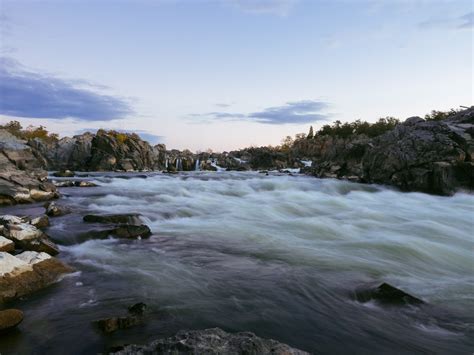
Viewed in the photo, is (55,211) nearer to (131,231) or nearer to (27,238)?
(131,231)

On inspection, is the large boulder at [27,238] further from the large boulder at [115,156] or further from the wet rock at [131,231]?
the large boulder at [115,156]

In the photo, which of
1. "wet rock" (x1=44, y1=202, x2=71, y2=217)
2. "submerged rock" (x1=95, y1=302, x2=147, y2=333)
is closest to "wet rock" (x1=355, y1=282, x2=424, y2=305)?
"submerged rock" (x1=95, y1=302, x2=147, y2=333)

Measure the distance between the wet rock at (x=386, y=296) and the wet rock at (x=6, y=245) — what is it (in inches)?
253

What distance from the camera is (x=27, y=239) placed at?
729 centimetres

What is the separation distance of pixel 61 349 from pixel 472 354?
4943 millimetres

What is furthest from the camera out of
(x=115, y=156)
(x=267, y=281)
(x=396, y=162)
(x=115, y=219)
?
(x=115, y=156)

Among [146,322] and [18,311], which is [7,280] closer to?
[18,311]

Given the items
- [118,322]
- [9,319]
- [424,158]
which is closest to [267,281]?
[118,322]

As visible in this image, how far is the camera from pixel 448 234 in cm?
1132

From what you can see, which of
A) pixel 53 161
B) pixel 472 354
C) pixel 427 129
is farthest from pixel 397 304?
pixel 53 161

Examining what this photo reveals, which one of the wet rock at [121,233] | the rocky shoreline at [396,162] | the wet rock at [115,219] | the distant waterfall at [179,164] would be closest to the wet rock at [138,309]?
the wet rock at [121,233]

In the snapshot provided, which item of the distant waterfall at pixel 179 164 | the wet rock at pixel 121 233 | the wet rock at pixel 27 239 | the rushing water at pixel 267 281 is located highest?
the distant waterfall at pixel 179 164

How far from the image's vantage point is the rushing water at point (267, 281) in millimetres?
4629

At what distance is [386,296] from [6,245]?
272 inches
